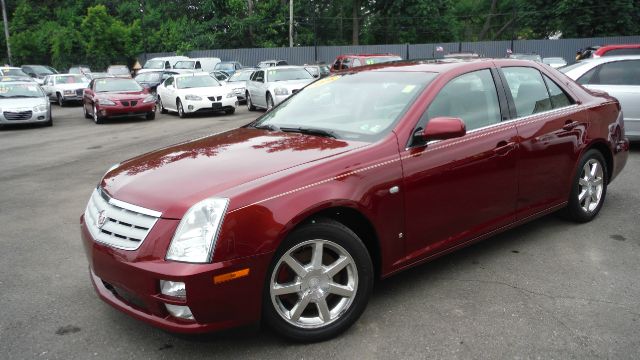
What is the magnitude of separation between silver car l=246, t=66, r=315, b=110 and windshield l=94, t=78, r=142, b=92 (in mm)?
3815

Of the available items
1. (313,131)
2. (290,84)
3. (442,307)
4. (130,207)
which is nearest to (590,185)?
(442,307)

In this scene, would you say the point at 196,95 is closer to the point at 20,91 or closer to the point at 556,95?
the point at 20,91

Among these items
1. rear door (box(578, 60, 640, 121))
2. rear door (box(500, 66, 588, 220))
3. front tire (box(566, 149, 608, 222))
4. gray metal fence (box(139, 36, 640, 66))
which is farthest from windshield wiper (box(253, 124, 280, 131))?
gray metal fence (box(139, 36, 640, 66))

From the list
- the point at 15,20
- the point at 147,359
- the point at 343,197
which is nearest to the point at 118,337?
the point at 147,359

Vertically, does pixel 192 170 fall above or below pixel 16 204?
above

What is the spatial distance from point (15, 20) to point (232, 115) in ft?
163

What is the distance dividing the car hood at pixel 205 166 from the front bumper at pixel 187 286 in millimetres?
224

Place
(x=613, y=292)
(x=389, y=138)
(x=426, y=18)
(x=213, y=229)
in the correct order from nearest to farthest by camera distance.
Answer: (x=213, y=229)
(x=389, y=138)
(x=613, y=292)
(x=426, y=18)

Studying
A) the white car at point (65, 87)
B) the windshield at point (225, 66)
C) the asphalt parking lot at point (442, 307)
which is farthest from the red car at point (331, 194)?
the windshield at point (225, 66)

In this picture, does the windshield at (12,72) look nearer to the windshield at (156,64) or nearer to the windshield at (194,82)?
the windshield at (156,64)

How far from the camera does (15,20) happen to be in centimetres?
5694

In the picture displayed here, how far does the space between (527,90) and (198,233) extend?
315 cm

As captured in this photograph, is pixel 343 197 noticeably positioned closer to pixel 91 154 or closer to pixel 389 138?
pixel 389 138

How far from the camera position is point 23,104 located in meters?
15.7
